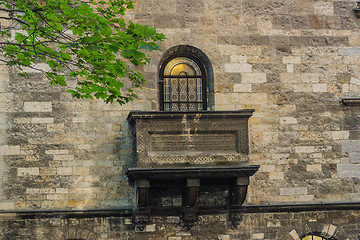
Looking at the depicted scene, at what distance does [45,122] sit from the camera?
36.6ft

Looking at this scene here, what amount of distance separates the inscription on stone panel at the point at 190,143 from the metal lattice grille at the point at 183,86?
1.27 metres

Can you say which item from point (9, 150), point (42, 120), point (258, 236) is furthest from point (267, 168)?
point (9, 150)

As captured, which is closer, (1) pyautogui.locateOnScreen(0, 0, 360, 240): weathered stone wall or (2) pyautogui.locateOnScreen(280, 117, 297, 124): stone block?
(1) pyautogui.locateOnScreen(0, 0, 360, 240): weathered stone wall

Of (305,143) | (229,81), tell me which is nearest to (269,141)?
(305,143)

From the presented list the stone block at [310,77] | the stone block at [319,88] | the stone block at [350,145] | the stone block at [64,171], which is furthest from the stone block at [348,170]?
the stone block at [64,171]

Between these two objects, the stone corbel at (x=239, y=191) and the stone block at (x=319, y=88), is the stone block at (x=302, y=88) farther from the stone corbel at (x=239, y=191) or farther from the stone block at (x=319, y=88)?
the stone corbel at (x=239, y=191)

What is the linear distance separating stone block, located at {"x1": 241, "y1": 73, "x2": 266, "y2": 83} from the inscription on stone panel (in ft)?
5.15

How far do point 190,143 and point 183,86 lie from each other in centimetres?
172

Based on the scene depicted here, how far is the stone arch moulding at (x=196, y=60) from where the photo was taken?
11.6 meters

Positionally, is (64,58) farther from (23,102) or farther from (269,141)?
(269,141)

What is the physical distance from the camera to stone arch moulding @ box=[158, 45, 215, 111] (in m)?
11.6

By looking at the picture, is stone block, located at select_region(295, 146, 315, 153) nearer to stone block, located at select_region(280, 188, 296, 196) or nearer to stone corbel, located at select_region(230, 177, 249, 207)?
stone block, located at select_region(280, 188, 296, 196)

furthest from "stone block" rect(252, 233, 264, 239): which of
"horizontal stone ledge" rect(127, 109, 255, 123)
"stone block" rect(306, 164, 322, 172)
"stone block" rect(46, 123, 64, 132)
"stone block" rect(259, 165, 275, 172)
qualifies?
"stone block" rect(46, 123, 64, 132)

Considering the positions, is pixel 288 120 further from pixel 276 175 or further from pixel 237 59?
pixel 237 59
